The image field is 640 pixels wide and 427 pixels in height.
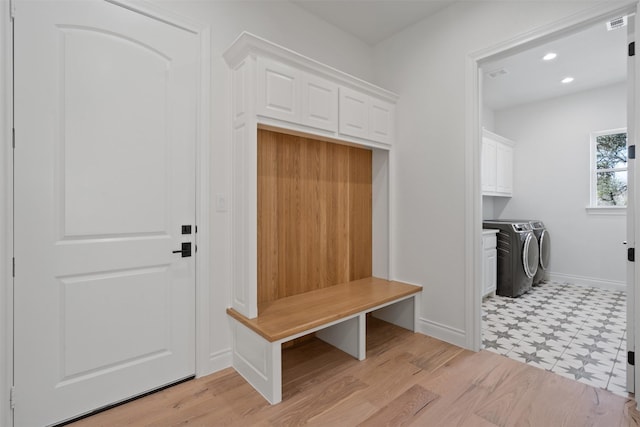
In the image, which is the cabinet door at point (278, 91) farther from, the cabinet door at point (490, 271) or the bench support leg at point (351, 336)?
the cabinet door at point (490, 271)

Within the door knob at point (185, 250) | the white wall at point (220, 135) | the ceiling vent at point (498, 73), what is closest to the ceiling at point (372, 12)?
the white wall at point (220, 135)

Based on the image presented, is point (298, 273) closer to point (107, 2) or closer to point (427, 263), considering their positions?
point (427, 263)

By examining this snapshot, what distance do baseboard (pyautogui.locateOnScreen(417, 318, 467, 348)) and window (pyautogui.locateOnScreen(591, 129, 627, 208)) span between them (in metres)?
3.43

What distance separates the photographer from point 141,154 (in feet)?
6.05

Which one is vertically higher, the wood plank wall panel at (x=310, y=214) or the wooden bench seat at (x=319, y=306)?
the wood plank wall panel at (x=310, y=214)

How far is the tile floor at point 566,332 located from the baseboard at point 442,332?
229 millimetres

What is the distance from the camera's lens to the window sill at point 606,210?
Answer: 4148mm

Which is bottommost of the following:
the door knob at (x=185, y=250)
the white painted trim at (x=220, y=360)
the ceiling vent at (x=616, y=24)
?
the white painted trim at (x=220, y=360)

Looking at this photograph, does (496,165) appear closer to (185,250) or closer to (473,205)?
(473,205)

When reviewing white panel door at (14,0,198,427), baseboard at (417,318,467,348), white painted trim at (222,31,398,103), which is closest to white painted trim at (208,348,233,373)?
white panel door at (14,0,198,427)

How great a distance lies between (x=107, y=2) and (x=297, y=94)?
1170 mm

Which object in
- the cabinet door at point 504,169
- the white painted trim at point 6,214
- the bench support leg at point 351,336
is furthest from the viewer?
the cabinet door at point 504,169

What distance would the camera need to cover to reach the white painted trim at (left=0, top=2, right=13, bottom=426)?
1466 mm

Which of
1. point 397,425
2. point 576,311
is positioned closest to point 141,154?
point 397,425
